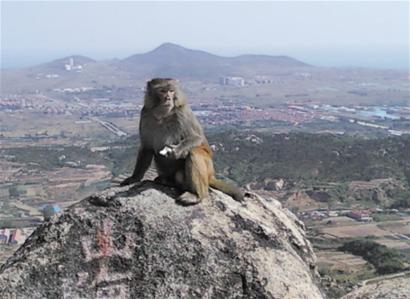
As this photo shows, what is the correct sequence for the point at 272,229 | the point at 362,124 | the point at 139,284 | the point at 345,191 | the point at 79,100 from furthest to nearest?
the point at 79,100
the point at 362,124
the point at 345,191
the point at 272,229
the point at 139,284

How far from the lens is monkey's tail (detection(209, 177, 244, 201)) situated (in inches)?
299

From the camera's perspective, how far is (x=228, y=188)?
7.63m

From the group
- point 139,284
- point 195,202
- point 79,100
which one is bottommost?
point 79,100

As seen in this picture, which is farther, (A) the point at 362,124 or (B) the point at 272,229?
(A) the point at 362,124

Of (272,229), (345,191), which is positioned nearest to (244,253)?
(272,229)

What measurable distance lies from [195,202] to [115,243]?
3.12 feet

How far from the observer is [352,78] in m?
176

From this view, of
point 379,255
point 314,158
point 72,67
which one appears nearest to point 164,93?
point 379,255

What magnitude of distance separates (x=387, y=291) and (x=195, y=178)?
2.26 metres

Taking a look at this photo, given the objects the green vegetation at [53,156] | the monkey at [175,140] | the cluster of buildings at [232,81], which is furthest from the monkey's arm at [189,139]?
the cluster of buildings at [232,81]

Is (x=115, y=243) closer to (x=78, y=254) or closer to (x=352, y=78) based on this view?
(x=78, y=254)

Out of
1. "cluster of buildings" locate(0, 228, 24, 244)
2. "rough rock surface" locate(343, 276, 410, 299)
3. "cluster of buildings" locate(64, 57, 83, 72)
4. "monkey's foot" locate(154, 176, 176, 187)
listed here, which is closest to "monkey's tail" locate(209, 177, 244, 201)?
"monkey's foot" locate(154, 176, 176, 187)

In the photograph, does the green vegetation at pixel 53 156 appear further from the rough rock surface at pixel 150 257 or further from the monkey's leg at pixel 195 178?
the rough rock surface at pixel 150 257

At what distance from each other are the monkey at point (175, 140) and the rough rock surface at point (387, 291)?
163 centimetres
